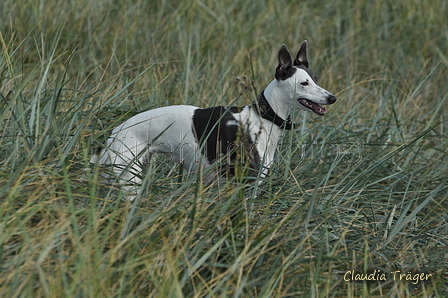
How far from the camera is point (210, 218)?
9.41ft

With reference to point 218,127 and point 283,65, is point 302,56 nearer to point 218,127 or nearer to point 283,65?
point 283,65

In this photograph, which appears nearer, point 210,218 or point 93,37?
point 210,218

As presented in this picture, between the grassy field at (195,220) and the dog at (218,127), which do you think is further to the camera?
the dog at (218,127)

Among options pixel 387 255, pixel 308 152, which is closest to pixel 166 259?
pixel 387 255

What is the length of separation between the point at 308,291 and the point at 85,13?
14.7 ft

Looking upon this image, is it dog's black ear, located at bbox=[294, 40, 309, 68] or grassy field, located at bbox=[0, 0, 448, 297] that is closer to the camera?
grassy field, located at bbox=[0, 0, 448, 297]

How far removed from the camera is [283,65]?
148 inches

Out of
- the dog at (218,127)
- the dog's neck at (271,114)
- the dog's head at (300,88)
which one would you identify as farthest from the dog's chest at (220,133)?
the dog's head at (300,88)

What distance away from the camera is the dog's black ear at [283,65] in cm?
372

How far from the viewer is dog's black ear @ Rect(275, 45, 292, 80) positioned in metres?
3.72

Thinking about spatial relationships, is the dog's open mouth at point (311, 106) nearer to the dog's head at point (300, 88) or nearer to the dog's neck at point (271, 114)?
the dog's head at point (300, 88)

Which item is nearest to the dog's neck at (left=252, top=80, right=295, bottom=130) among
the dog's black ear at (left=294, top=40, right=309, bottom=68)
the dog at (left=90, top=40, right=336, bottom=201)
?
the dog at (left=90, top=40, right=336, bottom=201)

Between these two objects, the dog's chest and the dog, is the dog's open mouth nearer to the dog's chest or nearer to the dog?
the dog

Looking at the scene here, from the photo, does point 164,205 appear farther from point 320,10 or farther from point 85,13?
point 320,10
